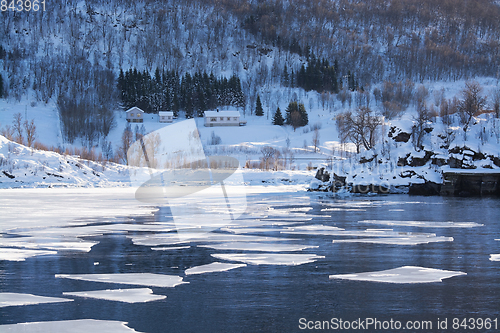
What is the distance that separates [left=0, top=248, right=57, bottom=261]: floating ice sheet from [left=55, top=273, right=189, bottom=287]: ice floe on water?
6.11ft

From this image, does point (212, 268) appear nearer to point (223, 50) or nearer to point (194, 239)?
point (194, 239)

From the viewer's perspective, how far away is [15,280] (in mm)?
6668

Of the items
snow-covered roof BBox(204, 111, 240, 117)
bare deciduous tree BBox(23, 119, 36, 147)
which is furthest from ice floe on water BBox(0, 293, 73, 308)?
snow-covered roof BBox(204, 111, 240, 117)

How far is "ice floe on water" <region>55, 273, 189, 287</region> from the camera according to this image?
259 inches

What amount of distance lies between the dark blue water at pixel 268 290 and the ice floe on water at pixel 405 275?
21 cm

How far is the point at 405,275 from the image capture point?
7.00 metres

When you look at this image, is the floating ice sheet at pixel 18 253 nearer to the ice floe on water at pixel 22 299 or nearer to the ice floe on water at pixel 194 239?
the ice floe on water at pixel 194 239

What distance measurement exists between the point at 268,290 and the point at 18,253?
5179mm

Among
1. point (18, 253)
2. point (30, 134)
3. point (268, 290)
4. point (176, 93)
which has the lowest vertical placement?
point (18, 253)

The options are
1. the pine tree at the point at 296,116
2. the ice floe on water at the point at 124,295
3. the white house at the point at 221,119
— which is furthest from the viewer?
the white house at the point at 221,119

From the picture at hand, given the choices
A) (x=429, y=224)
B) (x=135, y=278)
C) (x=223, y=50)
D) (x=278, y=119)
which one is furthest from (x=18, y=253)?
(x=223, y=50)

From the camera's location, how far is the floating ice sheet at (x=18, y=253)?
27.3ft

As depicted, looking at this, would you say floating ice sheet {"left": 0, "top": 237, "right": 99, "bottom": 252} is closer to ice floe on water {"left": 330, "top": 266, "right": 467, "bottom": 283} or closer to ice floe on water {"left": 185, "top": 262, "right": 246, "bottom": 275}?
ice floe on water {"left": 185, "top": 262, "right": 246, "bottom": 275}

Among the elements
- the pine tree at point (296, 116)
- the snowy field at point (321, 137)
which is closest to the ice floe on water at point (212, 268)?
the snowy field at point (321, 137)
